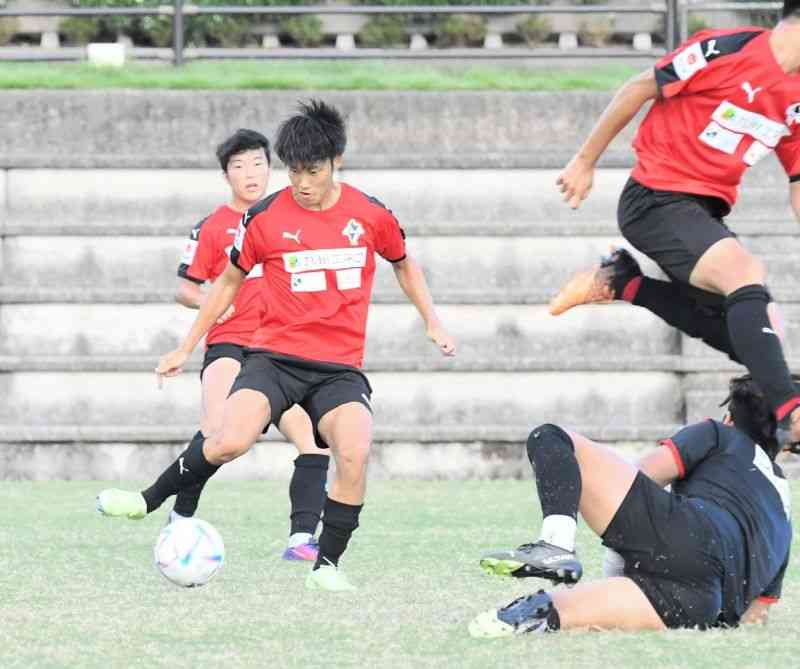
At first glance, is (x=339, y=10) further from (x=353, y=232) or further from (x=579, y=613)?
(x=579, y=613)

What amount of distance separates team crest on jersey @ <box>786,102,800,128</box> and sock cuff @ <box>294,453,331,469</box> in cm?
267

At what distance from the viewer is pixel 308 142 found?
6.88 metres

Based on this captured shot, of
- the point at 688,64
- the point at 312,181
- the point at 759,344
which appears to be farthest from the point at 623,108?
the point at 312,181

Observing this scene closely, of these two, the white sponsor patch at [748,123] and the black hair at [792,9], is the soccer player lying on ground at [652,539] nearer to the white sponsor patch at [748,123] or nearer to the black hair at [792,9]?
the white sponsor patch at [748,123]

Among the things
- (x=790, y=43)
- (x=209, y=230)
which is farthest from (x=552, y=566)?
(x=209, y=230)

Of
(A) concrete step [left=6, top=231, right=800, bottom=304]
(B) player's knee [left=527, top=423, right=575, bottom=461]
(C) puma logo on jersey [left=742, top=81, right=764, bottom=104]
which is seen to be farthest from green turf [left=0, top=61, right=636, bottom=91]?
(B) player's knee [left=527, top=423, right=575, bottom=461]

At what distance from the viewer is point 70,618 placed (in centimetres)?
594

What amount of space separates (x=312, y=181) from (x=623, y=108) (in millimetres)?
1278

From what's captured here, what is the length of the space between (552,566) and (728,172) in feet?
6.22

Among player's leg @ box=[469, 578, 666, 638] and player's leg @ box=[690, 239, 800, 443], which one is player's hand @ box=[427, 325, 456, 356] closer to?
player's leg @ box=[690, 239, 800, 443]

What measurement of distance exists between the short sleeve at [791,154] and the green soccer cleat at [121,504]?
2.91 metres

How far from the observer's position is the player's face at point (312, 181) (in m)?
6.98

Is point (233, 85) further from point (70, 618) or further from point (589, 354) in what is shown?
point (70, 618)

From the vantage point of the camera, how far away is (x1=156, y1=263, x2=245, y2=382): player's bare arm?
23.9 ft
